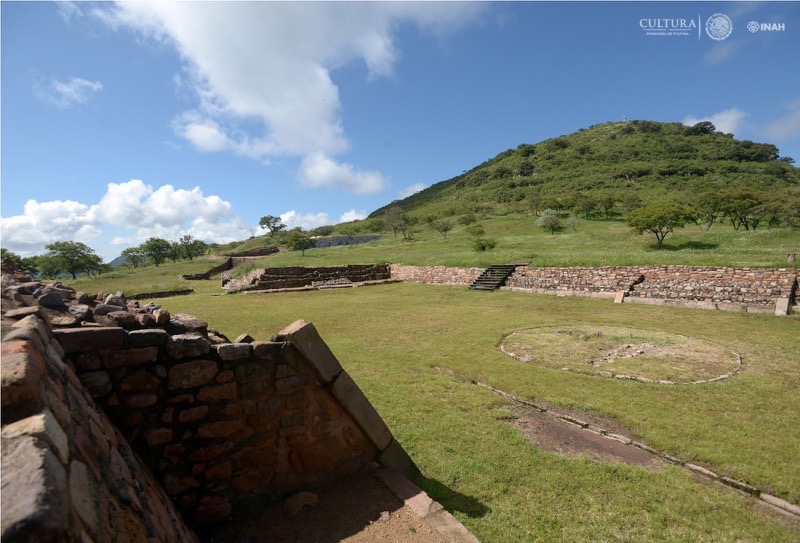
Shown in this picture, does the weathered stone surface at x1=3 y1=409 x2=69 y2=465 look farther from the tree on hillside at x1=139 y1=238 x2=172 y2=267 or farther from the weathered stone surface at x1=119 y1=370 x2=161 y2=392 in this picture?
the tree on hillside at x1=139 y1=238 x2=172 y2=267

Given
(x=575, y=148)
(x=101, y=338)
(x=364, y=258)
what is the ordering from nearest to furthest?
(x=101, y=338), (x=364, y=258), (x=575, y=148)

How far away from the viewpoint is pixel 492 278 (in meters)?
24.9

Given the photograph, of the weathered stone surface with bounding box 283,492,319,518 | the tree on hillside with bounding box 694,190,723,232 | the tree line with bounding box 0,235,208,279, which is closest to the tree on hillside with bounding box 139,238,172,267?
the tree line with bounding box 0,235,208,279

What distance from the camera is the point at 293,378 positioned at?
14.5ft

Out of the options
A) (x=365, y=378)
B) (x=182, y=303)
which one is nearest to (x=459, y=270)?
(x=182, y=303)

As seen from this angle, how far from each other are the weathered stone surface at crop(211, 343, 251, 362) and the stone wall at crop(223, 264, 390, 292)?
957 inches

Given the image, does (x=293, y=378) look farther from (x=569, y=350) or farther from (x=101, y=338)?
(x=569, y=350)

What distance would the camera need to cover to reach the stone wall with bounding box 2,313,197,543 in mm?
1406

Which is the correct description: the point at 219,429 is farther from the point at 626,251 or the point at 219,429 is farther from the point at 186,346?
the point at 626,251

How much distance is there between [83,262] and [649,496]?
84.0 metres

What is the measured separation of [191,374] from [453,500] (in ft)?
11.2

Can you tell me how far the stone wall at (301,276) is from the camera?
27609 millimetres

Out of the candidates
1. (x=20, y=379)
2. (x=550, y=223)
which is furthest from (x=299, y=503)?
(x=550, y=223)

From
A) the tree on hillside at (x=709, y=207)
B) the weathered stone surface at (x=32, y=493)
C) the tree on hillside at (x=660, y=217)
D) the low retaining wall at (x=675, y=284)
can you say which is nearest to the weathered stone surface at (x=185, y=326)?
the weathered stone surface at (x=32, y=493)
